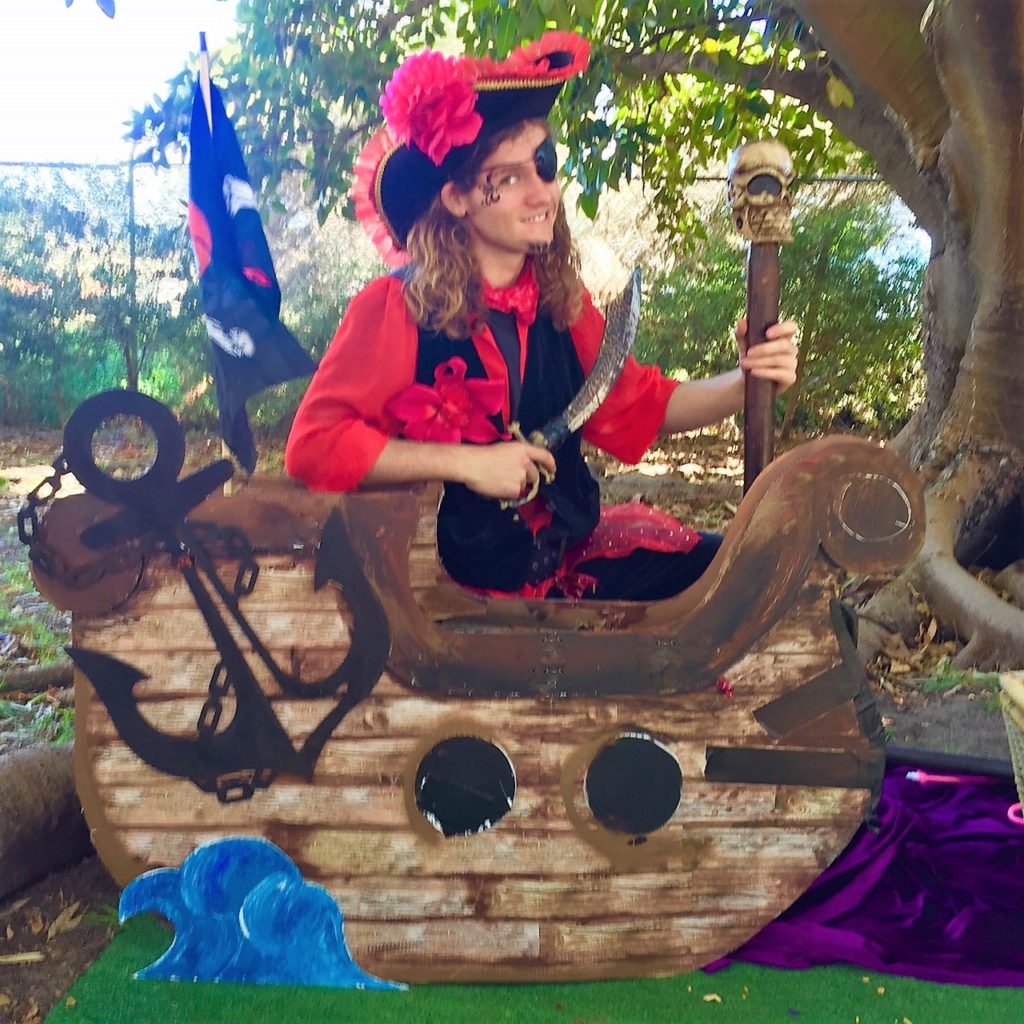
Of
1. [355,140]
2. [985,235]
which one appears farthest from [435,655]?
[985,235]

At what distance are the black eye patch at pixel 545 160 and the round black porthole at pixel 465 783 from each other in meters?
0.91

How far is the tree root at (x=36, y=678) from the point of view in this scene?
103 inches

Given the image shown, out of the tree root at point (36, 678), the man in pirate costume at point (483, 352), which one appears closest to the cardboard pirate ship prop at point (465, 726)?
the man in pirate costume at point (483, 352)

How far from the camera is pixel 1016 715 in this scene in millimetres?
1696

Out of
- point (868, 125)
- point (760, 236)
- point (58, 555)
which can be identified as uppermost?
point (868, 125)

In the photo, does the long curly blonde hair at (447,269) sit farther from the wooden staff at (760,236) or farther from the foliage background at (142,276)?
the foliage background at (142,276)

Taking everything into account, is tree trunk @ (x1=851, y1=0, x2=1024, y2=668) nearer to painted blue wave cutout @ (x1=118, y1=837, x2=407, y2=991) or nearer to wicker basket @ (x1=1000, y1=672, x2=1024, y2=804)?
wicker basket @ (x1=1000, y1=672, x2=1024, y2=804)

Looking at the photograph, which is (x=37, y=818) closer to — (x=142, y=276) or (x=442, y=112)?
(x=442, y=112)

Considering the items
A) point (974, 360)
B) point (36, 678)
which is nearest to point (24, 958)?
point (36, 678)

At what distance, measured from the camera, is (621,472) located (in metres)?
4.69

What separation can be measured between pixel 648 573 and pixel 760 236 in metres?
0.59

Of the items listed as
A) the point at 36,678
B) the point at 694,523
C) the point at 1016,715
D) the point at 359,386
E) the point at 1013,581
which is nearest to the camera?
the point at 359,386

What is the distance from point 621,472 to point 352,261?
1.89 meters

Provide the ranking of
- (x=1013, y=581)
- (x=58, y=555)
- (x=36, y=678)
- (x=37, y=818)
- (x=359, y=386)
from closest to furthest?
(x=58, y=555), (x=359, y=386), (x=37, y=818), (x=36, y=678), (x=1013, y=581)
